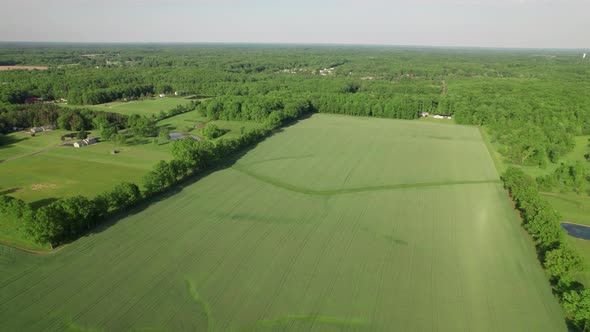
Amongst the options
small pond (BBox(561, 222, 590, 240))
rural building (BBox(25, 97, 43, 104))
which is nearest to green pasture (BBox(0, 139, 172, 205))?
rural building (BBox(25, 97, 43, 104))

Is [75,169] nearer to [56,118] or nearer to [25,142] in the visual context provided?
[25,142]

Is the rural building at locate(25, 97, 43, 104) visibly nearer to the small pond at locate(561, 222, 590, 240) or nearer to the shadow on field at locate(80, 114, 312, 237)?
the shadow on field at locate(80, 114, 312, 237)

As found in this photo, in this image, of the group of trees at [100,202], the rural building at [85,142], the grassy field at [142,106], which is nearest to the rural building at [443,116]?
the group of trees at [100,202]

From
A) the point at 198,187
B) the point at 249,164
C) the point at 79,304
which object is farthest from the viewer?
the point at 249,164

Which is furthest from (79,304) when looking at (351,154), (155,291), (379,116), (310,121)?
(379,116)

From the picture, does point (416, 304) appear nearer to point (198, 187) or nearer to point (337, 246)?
point (337, 246)

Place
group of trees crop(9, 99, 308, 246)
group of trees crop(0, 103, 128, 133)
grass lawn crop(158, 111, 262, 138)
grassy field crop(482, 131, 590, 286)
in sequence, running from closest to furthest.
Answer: group of trees crop(9, 99, 308, 246), grassy field crop(482, 131, 590, 286), group of trees crop(0, 103, 128, 133), grass lawn crop(158, 111, 262, 138)

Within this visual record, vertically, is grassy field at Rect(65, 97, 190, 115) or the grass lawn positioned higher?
grassy field at Rect(65, 97, 190, 115)
